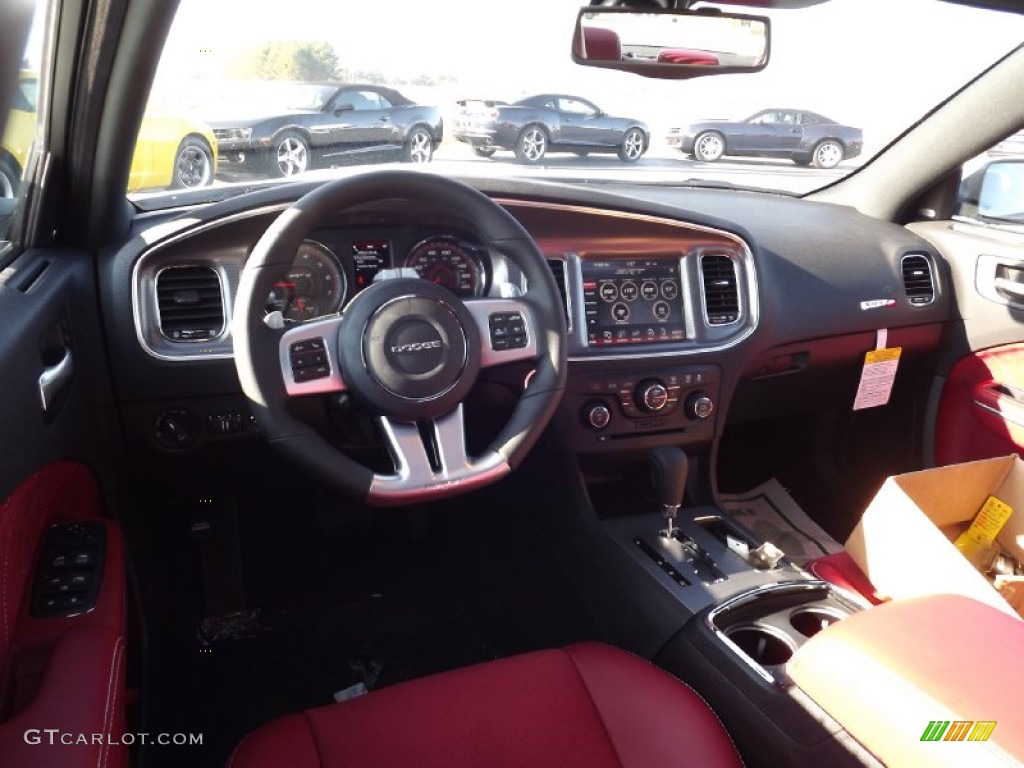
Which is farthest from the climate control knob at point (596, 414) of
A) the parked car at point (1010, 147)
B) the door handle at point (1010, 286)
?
the parked car at point (1010, 147)

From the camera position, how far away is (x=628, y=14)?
1715 mm

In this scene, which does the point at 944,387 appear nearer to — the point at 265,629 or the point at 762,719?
the point at 762,719

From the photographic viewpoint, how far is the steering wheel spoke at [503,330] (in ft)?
6.14

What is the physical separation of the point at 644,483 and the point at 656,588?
628 millimetres

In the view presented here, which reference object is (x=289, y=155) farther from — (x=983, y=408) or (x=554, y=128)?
(x=983, y=408)

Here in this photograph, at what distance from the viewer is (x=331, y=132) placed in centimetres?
248

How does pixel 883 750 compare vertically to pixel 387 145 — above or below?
below

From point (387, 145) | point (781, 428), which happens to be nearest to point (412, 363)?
point (387, 145)

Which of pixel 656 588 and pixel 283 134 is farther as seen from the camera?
pixel 283 134

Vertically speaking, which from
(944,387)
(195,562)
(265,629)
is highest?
(944,387)

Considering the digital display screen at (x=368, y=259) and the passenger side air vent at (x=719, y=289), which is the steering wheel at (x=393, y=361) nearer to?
the digital display screen at (x=368, y=259)

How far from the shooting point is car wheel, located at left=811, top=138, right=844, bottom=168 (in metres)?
3.45

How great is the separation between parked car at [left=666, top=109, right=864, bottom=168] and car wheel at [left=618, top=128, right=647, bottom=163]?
10 centimetres

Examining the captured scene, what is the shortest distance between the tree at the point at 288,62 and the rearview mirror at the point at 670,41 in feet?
3.16
